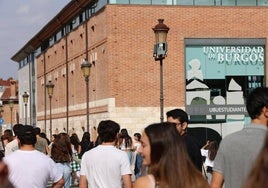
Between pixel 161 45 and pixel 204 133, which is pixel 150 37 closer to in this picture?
pixel 204 133

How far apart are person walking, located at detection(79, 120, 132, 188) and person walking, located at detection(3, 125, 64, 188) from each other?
41 centimetres

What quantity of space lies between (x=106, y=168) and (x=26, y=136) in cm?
96

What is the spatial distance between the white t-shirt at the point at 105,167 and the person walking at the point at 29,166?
0.42m

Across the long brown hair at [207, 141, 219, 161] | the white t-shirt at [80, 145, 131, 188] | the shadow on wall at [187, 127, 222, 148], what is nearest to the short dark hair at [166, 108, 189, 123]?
the white t-shirt at [80, 145, 131, 188]

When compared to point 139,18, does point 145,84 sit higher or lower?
lower

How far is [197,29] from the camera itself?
1630 inches

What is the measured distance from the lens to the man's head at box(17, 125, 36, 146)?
819 cm

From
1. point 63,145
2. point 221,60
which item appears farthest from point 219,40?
point 63,145

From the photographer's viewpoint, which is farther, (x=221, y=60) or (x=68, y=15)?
(x=68, y=15)

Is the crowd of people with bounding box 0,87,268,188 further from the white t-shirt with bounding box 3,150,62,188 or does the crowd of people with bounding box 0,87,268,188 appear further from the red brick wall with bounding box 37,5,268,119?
the red brick wall with bounding box 37,5,268,119

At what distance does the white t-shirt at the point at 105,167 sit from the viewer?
851cm

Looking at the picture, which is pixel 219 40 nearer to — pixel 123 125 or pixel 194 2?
pixel 194 2

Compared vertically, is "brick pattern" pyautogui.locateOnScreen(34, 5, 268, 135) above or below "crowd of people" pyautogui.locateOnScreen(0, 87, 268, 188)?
above

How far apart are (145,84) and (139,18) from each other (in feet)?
11.5
